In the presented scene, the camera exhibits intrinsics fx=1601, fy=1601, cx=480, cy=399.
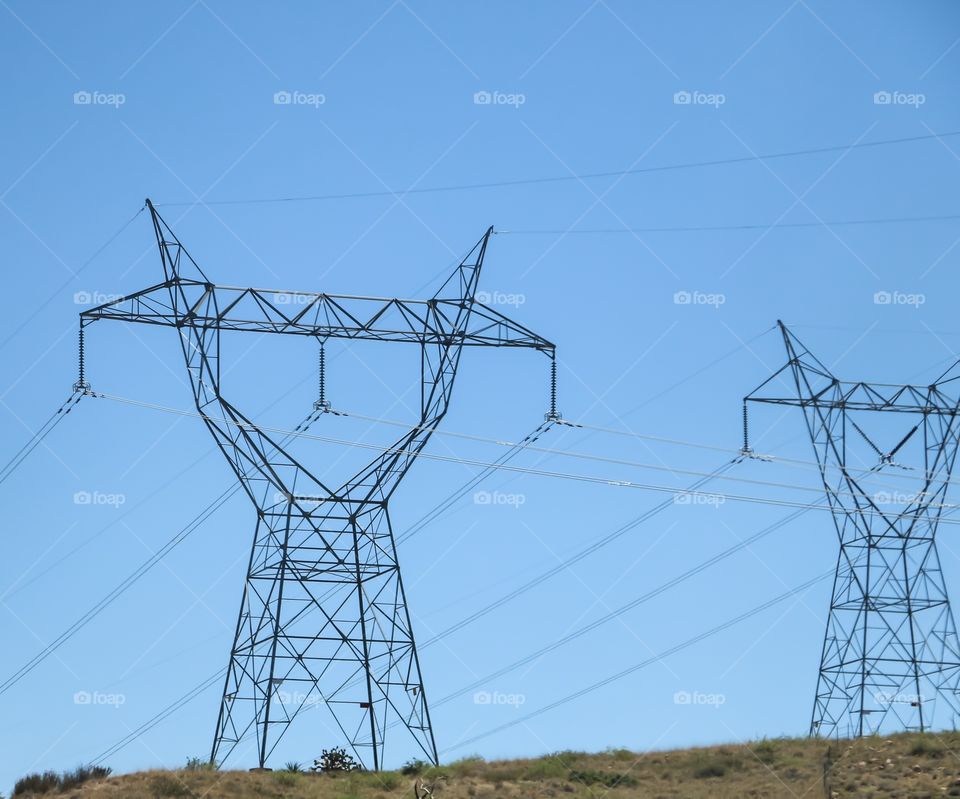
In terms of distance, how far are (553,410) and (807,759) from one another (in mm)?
12945

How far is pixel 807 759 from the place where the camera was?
157 ft

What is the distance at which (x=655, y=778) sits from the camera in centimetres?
4816

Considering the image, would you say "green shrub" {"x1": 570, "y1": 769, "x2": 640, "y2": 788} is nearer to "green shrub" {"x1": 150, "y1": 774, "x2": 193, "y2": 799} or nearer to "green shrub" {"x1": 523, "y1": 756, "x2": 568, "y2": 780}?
"green shrub" {"x1": 523, "y1": 756, "x2": 568, "y2": 780}

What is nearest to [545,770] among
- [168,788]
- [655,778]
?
[655,778]

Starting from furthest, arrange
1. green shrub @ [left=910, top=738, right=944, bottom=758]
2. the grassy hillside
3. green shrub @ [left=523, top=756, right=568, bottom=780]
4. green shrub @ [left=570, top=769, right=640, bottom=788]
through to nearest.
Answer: green shrub @ [left=523, top=756, right=568, bottom=780]
green shrub @ [left=570, top=769, right=640, bottom=788]
green shrub @ [left=910, top=738, right=944, bottom=758]
the grassy hillside

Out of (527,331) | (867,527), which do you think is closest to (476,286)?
(527,331)

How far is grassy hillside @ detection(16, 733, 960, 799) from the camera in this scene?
43.6 m

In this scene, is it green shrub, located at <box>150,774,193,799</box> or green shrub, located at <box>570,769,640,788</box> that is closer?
green shrub, located at <box>150,774,193,799</box>

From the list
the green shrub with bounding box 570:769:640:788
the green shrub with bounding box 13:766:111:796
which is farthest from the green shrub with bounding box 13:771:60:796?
the green shrub with bounding box 570:769:640:788

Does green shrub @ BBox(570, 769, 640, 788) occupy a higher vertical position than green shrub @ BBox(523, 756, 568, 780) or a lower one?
lower

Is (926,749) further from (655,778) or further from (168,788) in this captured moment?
(168,788)

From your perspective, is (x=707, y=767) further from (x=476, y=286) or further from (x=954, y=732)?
(x=476, y=286)

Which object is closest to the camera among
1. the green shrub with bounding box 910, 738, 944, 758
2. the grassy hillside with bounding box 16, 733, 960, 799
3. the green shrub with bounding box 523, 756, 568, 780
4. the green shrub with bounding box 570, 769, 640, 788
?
the grassy hillside with bounding box 16, 733, 960, 799

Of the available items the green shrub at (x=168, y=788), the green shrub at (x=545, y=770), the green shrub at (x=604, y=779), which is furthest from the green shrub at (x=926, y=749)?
the green shrub at (x=168, y=788)
